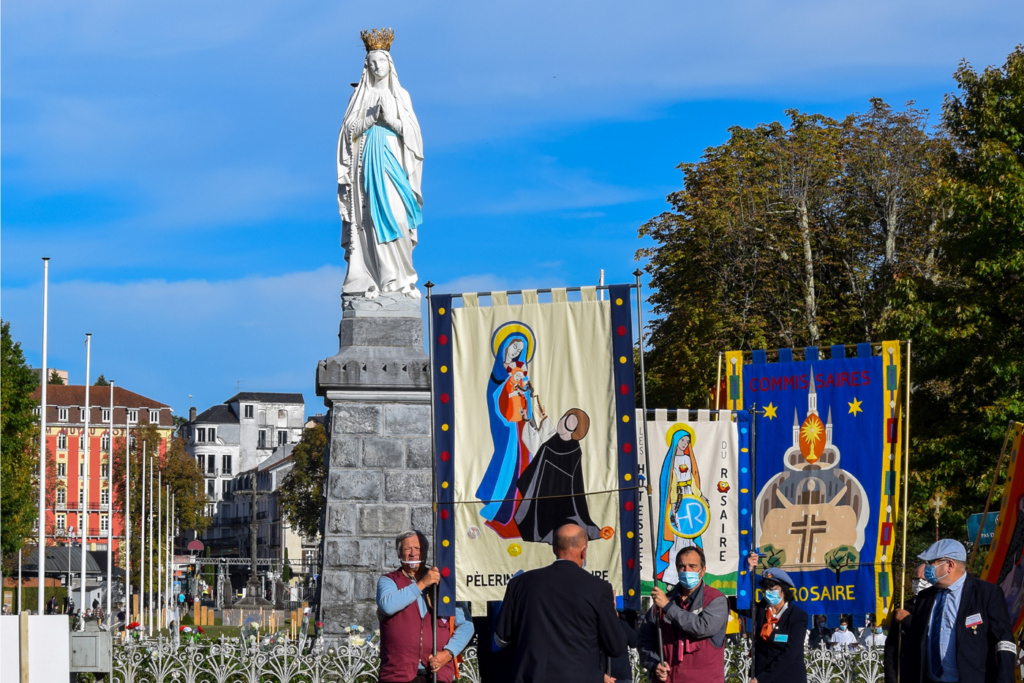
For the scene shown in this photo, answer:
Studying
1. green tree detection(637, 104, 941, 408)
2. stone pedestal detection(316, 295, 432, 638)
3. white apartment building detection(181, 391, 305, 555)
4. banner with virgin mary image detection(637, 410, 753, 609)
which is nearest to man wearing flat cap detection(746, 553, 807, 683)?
banner with virgin mary image detection(637, 410, 753, 609)

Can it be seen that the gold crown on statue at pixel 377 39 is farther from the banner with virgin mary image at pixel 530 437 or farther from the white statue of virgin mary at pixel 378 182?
the banner with virgin mary image at pixel 530 437

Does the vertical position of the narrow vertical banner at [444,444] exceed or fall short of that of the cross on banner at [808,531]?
it exceeds it

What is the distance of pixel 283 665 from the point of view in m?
13.9

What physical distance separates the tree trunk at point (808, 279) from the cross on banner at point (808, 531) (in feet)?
58.3

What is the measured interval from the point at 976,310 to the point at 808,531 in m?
11.7

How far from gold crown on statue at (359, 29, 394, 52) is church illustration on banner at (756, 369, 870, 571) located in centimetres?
818

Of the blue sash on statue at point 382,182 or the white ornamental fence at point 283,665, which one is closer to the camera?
the white ornamental fence at point 283,665

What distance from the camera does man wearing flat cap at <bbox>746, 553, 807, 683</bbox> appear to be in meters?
10.1

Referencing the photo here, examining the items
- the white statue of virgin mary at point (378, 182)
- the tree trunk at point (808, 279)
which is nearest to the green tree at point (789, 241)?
the tree trunk at point (808, 279)

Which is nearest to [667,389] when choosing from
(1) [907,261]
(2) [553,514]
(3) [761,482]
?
(1) [907,261]

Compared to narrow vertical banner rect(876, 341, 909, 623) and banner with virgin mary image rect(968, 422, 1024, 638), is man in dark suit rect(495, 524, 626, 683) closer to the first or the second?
banner with virgin mary image rect(968, 422, 1024, 638)

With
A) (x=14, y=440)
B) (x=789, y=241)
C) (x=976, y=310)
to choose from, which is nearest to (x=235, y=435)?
(x=14, y=440)

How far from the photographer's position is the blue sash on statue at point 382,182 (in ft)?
65.0

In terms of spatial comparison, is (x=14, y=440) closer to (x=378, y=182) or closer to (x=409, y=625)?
(x=378, y=182)
